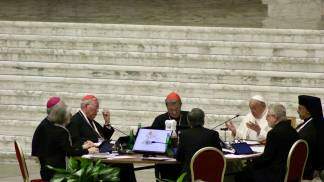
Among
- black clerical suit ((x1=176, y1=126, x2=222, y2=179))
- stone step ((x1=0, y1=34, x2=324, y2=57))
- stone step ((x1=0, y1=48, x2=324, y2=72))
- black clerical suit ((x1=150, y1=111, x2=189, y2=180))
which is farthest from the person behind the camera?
stone step ((x1=0, y1=34, x2=324, y2=57))

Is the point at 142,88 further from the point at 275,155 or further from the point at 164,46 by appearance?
the point at 275,155

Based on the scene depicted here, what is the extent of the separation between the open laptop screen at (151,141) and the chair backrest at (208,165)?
648 millimetres

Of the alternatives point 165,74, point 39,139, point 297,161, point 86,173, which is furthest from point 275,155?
point 165,74

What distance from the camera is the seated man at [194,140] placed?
7.84 meters

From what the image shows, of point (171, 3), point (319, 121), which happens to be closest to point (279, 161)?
point (319, 121)

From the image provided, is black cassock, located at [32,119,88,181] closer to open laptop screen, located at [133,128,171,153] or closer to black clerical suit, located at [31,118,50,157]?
black clerical suit, located at [31,118,50,157]

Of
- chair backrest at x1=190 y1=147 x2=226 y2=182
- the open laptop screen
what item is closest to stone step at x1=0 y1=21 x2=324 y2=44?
the open laptop screen

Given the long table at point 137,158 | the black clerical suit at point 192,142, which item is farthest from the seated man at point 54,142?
the black clerical suit at point 192,142

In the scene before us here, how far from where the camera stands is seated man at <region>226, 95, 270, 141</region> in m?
9.64

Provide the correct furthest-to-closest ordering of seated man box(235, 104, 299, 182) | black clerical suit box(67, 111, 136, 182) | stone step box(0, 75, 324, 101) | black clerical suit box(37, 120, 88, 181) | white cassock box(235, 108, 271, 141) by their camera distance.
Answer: stone step box(0, 75, 324, 101) → white cassock box(235, 108, 271, 141) → black clerical suit box(67, 111, 136, 182) → seated man box(235, 104, 299, 182) → black clerical suit box(37, 120, 88, 181)

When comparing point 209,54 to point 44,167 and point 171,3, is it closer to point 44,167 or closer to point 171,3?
point 171,3

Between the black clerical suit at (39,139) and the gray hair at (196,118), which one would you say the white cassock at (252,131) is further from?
the black clerical suit at (39,139)

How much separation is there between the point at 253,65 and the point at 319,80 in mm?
1212

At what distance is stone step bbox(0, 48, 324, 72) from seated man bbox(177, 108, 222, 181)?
670cm
